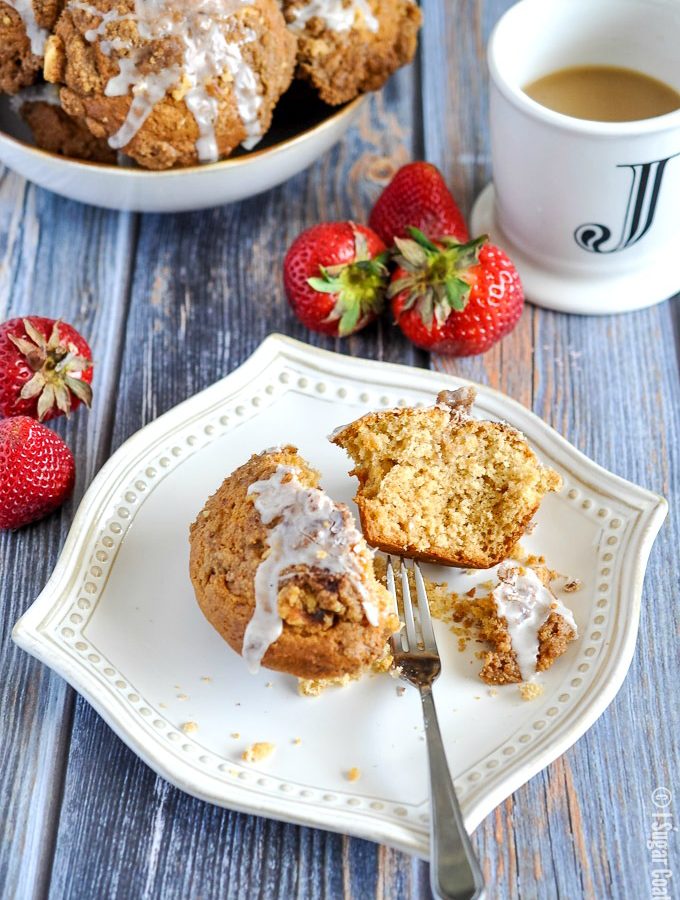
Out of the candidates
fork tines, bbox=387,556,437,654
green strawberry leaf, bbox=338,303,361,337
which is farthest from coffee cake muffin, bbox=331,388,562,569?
green strawberry leaf, bbox=338,303,361,337

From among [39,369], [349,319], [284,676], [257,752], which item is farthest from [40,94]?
[257,752]

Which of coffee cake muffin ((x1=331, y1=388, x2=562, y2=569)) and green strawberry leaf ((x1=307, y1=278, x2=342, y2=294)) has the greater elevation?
green strawberry leaf ((x1=307, y1=278, x2=342, y2=294))

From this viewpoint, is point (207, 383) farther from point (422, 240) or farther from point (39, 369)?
point (422, 240)

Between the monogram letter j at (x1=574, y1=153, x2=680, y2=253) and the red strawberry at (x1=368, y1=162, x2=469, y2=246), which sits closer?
the monogram letter j at (x1=574, y1=153, x2=680, y2=253)

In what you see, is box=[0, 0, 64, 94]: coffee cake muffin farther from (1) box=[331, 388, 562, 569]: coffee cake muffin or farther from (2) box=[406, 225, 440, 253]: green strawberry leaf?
(1) box=[331, 388, 562, 569]: coffee cake muffin

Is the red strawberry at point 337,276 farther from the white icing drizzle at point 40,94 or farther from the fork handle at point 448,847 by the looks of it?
the fork handle at point 448,847

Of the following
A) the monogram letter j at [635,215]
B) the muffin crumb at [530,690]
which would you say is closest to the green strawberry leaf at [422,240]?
the monogram letter j at [635,215]

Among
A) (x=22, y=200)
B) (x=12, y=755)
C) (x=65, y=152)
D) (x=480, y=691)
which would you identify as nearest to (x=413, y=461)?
(x=480, y=691)
